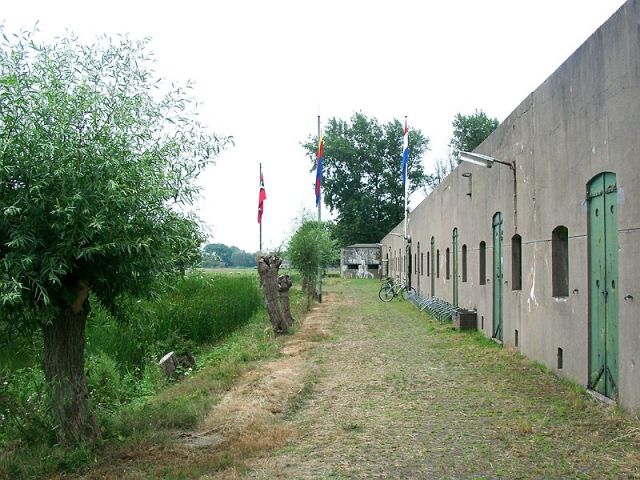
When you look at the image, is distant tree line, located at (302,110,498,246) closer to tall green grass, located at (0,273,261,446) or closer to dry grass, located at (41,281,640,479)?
tall green grass, located at (0,273,261,446)

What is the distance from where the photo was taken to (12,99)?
519cm

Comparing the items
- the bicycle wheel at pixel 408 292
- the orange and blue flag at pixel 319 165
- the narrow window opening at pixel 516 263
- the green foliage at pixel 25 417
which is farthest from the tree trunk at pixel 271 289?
the bicycle wheel at pixel 408 292

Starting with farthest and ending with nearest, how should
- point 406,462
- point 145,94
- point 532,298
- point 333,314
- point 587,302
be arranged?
point 333,314
point 532,298
point 587,302
point 145,94
point 406,462

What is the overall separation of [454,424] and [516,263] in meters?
5.33

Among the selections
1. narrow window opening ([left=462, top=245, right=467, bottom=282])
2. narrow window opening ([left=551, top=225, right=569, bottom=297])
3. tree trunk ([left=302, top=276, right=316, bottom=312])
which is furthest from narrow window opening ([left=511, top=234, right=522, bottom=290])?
tree trunk ([left=302, top=276, right=316, bottom=312])

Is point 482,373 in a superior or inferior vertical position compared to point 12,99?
inferior

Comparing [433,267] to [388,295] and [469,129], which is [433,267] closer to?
[388,295]

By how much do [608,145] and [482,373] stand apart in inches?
156

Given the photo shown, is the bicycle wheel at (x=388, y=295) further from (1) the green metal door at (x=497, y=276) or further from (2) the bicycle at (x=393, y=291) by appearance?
(1) the green metal door at (x=497, y=276)

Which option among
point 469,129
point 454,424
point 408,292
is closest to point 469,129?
point 469,129

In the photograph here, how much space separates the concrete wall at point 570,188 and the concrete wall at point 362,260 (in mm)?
44314

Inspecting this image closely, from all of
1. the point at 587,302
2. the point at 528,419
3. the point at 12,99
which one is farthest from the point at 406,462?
the point at 12,99

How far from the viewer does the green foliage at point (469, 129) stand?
62.2 meters

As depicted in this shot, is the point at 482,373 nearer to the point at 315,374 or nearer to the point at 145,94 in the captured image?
the point at 315,374
